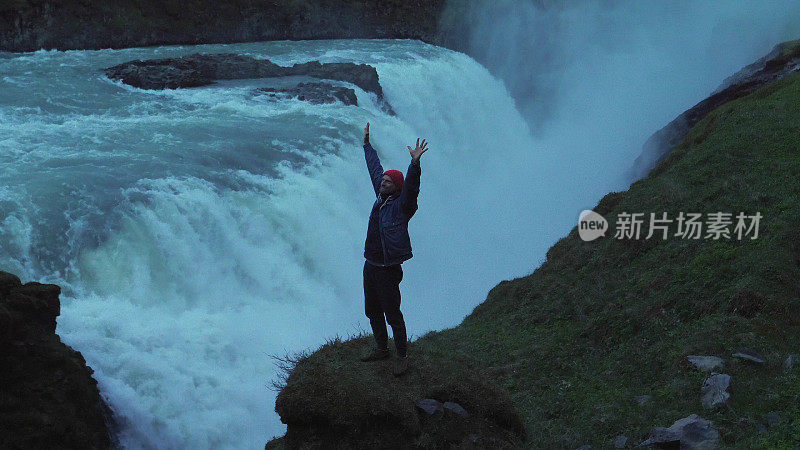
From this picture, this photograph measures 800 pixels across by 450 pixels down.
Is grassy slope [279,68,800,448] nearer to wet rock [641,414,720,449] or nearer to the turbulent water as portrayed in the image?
wet rock [641,414,720,449]

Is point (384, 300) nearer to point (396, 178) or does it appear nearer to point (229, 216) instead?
point (396, 178)

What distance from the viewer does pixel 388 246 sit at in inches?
290

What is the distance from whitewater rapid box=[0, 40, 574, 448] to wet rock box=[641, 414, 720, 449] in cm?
589

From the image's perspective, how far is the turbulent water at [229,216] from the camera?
11.3 m

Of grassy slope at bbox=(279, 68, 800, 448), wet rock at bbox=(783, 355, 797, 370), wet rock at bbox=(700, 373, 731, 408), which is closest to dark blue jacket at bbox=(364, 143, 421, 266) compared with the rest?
grassy slope at bbox=(279, 68, 800, 448)

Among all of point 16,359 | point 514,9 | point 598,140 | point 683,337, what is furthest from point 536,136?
point 16,359

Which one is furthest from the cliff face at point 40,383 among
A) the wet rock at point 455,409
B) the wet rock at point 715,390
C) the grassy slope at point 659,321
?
the wet rock at point 715,390

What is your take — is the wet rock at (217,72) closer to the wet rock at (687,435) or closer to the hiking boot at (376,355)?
the hiking boot at (376,355)

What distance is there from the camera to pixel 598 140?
39031mm

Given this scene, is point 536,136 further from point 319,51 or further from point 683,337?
point 683,337

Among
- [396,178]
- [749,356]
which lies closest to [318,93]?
[396,178]

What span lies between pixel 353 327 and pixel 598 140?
26.3 metres

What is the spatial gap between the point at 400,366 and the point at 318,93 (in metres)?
19.9

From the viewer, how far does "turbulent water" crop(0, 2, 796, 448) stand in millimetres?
11312
